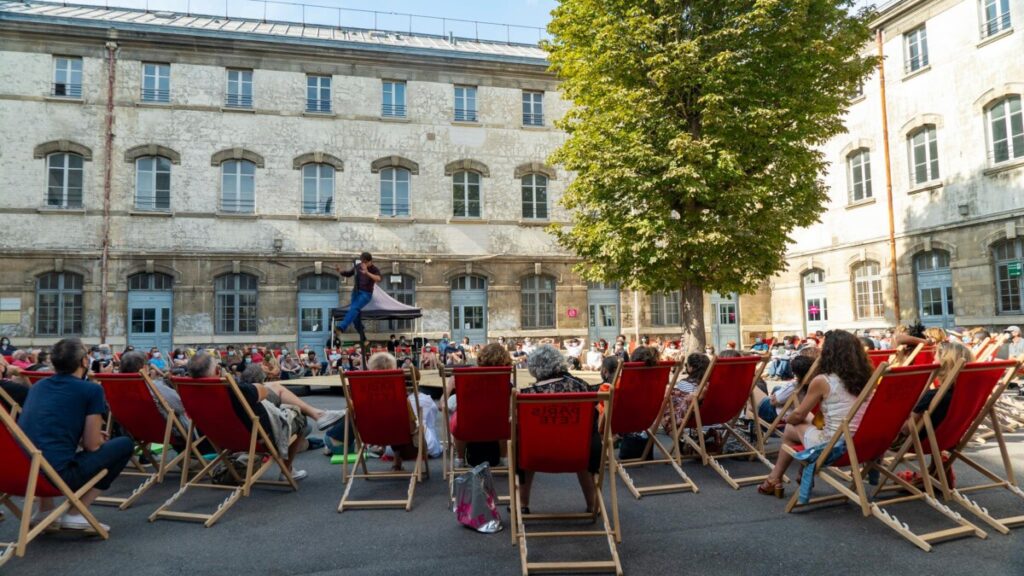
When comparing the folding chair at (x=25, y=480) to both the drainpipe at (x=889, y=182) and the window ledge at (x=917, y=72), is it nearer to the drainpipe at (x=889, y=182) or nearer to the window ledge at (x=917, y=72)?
the drainpipe at (x=889, y=182)

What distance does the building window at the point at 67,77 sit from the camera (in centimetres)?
1773

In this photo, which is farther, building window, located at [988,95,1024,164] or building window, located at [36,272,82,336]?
building window, located at [36,272,82,336]

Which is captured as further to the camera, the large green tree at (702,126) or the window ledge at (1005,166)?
the window ledge at (1005,166)

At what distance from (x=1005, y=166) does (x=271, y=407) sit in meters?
17.7

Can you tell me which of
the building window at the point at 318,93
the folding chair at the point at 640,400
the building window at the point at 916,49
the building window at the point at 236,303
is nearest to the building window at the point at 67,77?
the building window at the point at 318,93

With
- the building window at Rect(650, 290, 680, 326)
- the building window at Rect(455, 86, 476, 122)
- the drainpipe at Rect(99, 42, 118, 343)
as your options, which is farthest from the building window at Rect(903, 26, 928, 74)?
the drainpipe at Rect(99, 42, 118, 343)

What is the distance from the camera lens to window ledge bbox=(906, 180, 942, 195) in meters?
16.7

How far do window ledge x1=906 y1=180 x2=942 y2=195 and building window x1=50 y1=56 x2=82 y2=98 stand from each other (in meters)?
24.1

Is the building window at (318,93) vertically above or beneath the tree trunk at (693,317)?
above

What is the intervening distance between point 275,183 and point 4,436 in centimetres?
1662

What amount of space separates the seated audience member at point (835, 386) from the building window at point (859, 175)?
17.3 m

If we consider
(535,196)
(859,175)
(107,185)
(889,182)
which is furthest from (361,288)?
(859,175)

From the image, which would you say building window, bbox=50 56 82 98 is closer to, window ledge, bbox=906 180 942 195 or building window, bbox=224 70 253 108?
building window, bbox=224 70 253 108

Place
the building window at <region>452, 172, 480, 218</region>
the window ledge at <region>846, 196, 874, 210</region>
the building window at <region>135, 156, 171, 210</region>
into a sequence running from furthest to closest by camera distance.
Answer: the building window at <region>452, 172, 480, 218</region>, the window ledge at <region>846, 196, 874, 210</region>, the building window at <region>135, 156, 171, 210</region>
